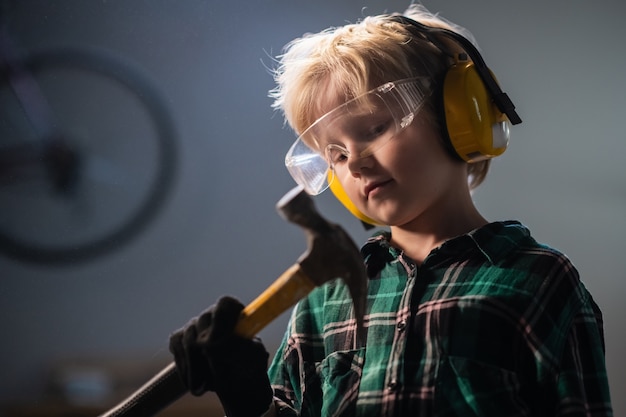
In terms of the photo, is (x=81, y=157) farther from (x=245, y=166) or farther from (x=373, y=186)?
(x=373, y=186)

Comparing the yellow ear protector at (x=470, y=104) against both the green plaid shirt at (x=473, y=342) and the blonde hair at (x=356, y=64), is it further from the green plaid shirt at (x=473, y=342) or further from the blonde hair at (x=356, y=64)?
the green plaid shirt at (x=473, y=342)

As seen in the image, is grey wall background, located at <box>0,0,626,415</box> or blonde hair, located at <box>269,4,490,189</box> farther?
grey wall background, located at <box>0,0,626,415</box>

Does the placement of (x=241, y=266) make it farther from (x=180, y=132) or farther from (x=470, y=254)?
(x=470, y=254)

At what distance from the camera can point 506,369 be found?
0.90 m

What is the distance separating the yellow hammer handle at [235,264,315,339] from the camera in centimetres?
86

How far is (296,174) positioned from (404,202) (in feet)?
0.59

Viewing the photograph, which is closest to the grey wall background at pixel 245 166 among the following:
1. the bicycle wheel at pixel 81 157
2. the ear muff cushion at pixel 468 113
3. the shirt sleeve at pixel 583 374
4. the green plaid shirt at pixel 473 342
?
the bicycle wheel at pixel 81 157

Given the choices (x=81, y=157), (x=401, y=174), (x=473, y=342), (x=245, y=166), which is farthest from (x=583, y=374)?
(x=81, y=157)

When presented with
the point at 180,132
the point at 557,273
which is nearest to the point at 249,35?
the point at 180,132

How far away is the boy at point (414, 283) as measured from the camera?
35.2 inches

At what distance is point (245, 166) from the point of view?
146cm

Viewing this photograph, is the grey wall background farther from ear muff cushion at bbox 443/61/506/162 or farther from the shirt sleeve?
the shirt sleeve

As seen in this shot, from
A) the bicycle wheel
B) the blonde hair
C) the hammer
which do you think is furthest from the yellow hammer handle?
the bicycle wheel

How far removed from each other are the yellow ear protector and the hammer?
0.85 feet
